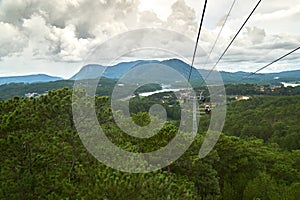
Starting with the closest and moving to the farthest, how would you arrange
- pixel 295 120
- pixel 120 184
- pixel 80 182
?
pixel 120 184, pixel 80 182, pixel 295 120

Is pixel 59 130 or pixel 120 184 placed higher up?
pixel 59 130

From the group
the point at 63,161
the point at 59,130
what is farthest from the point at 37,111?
the point at 63,161

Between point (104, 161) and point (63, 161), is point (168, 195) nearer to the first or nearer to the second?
point (104, 161)

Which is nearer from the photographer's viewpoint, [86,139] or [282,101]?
[86,139]

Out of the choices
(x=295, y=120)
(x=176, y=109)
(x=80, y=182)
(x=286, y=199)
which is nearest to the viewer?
(x=80, y=182)

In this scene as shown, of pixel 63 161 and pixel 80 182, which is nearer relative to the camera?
pixel 80 182

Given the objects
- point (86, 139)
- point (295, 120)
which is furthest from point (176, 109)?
point (86, 139)

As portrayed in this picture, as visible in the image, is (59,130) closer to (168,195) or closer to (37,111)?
(37,111)

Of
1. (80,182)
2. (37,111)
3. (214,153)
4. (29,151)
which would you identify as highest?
(37,111)

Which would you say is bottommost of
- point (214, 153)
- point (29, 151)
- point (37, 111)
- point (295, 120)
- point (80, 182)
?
point (295, 120)
